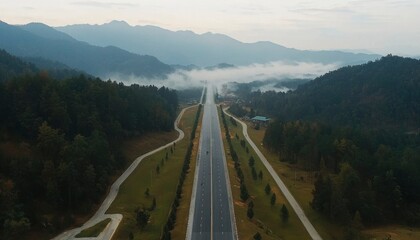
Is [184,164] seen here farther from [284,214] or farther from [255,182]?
[284,214]

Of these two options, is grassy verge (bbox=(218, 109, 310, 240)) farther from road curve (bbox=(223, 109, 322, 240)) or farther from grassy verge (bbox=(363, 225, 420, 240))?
grassy verge (bbox=(363, 225, 420, 240))

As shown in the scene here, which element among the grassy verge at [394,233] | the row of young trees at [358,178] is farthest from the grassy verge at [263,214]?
the grassy verge at [394,233]

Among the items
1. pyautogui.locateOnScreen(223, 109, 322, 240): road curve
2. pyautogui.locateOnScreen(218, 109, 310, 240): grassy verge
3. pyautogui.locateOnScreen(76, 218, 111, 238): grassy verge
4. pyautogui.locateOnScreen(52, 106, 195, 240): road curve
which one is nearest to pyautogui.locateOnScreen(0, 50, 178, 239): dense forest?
pyautogui.locateOnScreen(52, 106, 195, 240): road curve

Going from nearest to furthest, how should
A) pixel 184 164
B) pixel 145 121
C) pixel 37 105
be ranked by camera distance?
pixel 37 105, pixel 184 164, pixel 145 121

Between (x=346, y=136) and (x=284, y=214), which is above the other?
(x=346, y=136)

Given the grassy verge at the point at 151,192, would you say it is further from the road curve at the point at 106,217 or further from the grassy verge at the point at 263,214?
the grassy verge at the point at 263,214

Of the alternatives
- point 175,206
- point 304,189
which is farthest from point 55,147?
point 304,189

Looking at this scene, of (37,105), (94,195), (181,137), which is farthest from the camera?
(181,137)

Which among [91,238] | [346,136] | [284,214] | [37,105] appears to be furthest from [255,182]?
[37,105]
